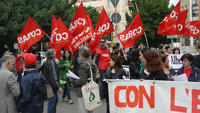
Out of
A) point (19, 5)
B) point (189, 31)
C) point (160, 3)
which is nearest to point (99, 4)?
point (160, 3)

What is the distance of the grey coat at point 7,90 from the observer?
4.57m

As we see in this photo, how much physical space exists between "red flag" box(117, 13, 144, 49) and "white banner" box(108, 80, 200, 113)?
6.29 meters

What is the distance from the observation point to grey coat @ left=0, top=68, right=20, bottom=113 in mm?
4570

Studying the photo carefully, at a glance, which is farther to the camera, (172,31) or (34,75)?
(172,31)

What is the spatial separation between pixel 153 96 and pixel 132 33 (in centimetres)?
679

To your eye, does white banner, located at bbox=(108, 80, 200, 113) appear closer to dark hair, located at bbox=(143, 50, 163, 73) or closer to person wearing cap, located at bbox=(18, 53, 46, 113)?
dark hair, located at bbox=(143, 50, 163, 73)

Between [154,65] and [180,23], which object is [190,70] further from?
[180,23]

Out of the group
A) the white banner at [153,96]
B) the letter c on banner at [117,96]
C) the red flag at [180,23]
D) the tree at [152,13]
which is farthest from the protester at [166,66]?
the tree at [152,13]

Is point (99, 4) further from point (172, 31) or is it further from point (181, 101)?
point (181, 101)

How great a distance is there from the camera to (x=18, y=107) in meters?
4.80

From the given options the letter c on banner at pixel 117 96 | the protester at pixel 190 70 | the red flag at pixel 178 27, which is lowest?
the letter c on banner at pixel 117 96

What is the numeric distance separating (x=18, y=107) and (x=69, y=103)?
4474mm

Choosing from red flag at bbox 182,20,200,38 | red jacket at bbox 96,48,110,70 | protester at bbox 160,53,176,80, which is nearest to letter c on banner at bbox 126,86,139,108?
protester at bbox 160,53,176,80

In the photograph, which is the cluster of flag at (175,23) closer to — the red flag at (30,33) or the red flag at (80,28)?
the red flag at (80,28)
